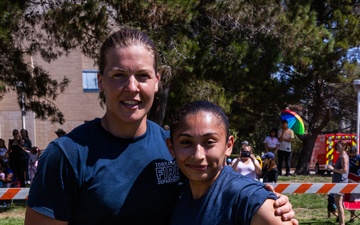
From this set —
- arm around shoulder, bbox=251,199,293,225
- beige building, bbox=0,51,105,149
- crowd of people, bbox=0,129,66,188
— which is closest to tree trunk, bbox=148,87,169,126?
crowd of people, bbox=0,129,66,188

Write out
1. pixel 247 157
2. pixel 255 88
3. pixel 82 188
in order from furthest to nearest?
1. pixel 255 88
2. pixel 247 157
3. pixel 82 188

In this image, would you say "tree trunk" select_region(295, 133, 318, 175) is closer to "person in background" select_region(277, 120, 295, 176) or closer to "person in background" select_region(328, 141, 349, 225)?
"person in background" select_region(277, 120, 295, 176)

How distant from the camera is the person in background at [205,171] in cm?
182

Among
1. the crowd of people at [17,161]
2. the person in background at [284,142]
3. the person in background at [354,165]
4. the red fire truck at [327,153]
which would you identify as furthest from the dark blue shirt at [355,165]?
the red fire truck at [327,153]

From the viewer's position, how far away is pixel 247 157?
9188mm

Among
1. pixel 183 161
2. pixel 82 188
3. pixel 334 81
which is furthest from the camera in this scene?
pixel 334 81

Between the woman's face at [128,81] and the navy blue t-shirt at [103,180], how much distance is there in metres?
0.11

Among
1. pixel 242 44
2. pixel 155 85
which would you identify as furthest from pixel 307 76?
pixel 155 85

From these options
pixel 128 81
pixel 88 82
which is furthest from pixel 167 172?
pixel 88 82

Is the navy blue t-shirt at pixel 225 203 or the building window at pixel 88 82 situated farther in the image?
the building window at pixel 88 82

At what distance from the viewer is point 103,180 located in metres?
1.89

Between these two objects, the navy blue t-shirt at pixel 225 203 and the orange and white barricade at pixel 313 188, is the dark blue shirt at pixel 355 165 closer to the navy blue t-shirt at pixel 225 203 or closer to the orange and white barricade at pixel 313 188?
the orange and white barricade at pixel 313 188

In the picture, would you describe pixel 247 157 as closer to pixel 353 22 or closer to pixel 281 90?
pixel 281 90

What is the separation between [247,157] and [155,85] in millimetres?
7307
